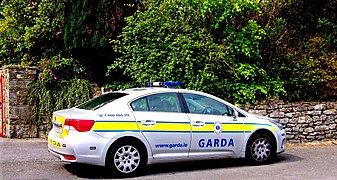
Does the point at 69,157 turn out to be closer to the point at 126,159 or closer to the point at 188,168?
the point at 126,159

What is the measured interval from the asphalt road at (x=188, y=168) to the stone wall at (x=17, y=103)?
143cm

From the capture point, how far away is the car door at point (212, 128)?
324 inches

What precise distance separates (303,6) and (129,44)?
17.4ft

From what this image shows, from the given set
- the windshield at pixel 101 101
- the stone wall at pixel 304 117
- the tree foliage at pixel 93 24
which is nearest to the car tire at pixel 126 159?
the windshield at pixel 101 101

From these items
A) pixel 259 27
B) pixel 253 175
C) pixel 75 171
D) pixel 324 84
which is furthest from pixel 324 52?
pixel 75 171

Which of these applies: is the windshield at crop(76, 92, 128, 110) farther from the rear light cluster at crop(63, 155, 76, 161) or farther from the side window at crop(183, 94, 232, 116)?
the side window at crop(183, 94, 232, 116)

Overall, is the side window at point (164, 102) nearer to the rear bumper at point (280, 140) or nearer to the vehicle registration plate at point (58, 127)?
the vehicle registration plate at point (58, 127)

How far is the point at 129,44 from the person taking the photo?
1187 centimetres

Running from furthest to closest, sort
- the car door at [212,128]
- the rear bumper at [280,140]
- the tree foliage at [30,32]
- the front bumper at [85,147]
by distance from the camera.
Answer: the tree foliage at [30,32]
the rear bumper at [280,140]
the car door at [212,128]
the front bumper at [85,147]

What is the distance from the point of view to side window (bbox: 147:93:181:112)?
8.09 m

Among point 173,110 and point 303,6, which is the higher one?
point 303,6

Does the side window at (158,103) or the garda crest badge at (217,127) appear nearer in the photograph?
the side window at (158,103)

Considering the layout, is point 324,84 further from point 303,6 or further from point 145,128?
point 145,128

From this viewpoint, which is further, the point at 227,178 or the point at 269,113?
the point at 269,113
